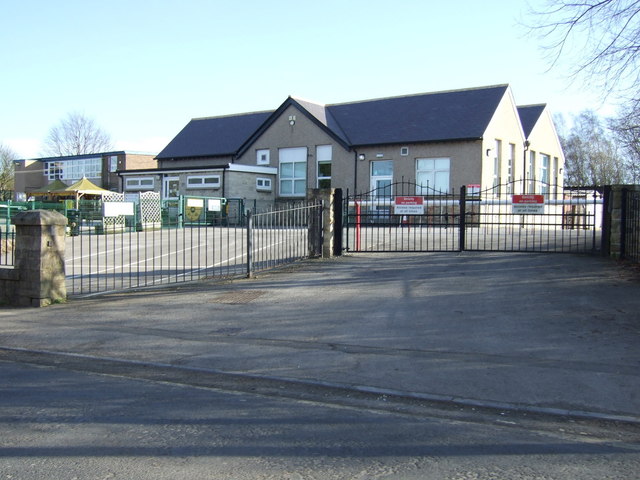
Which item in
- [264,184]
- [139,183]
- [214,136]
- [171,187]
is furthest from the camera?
[214,136]

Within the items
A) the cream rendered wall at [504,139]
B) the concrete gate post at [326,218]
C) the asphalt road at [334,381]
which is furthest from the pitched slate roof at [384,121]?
the asphalt road at [334,381]

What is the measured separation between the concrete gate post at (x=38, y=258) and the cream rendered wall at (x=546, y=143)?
30610 millimetres

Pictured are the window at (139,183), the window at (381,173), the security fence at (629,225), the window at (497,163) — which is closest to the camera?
the security fence at (629,225)

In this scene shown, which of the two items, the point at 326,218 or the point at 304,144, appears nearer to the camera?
the point at 326,218

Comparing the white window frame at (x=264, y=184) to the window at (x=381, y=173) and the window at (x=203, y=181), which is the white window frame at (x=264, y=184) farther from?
the window at (x=381, y=173)

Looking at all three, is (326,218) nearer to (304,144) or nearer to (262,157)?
(304,144)

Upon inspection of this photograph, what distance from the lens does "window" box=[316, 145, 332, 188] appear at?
34812 mm

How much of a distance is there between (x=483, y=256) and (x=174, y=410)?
10.6m

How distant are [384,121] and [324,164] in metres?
4.34

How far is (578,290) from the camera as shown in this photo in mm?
10391

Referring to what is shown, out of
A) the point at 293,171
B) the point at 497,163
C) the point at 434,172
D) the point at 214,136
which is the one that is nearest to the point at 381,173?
the point at 434,172

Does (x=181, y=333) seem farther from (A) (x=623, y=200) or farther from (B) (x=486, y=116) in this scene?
(B) (x=486, y=116)

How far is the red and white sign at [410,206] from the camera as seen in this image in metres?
15.1

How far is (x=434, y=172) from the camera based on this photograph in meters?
31.2
